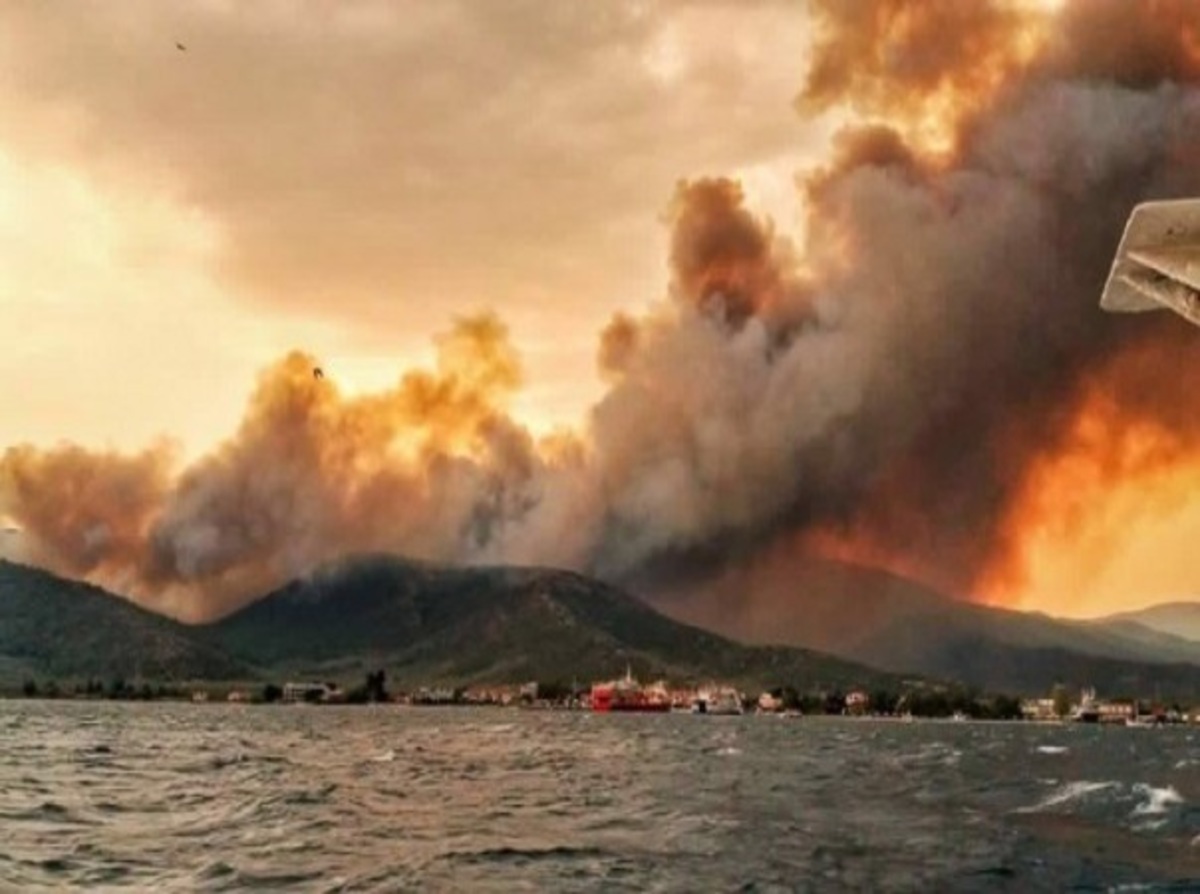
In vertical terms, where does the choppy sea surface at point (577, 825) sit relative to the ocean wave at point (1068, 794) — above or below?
above

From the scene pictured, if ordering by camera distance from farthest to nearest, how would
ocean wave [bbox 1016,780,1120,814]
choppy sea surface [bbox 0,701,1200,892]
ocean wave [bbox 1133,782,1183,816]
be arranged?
ocean wave [bbox 1016,780,1120,814] < ocean wave [bbox 1133,782,1183,816] < choppy sea surface [bbox 0,701,1200,892]

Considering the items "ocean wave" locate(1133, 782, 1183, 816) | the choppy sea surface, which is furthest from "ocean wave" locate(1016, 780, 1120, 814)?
"ocean wave" locate(1133, 782, 1183, 816)

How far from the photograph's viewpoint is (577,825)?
5428 centimetres

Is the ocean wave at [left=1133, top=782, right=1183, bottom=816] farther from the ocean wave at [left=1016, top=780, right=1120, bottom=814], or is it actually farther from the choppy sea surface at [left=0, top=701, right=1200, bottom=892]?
the ocean wave at [left=1016, top=780, right=1120, bottom=814]

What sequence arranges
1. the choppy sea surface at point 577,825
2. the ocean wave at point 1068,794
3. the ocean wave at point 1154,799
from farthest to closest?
the ocean wave at point 1068,794 → the ocean wave at point 1154,799 → the choppy sea surface at point 577,825

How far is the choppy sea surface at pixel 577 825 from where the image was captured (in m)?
38.9

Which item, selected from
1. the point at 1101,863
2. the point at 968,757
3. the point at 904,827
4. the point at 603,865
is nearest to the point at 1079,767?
the point at 968,757

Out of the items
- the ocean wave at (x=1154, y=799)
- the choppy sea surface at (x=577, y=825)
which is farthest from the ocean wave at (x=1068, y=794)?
the ocean wave at (x=1154, y=799)

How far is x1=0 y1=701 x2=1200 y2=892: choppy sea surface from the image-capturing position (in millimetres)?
38906

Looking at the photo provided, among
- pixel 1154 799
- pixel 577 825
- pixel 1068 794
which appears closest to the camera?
pixel 577 825

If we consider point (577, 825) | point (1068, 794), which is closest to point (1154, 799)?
point (1068, 794)

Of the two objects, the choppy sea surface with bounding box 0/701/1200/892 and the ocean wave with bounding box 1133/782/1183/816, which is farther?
the ocean wave with bounding box 1133/782/1183/816

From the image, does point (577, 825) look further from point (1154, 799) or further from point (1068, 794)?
point (1154, 799)

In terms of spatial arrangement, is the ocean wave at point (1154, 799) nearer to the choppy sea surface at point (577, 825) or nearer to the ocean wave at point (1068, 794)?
the choppy sea surface at point (577, 825)
